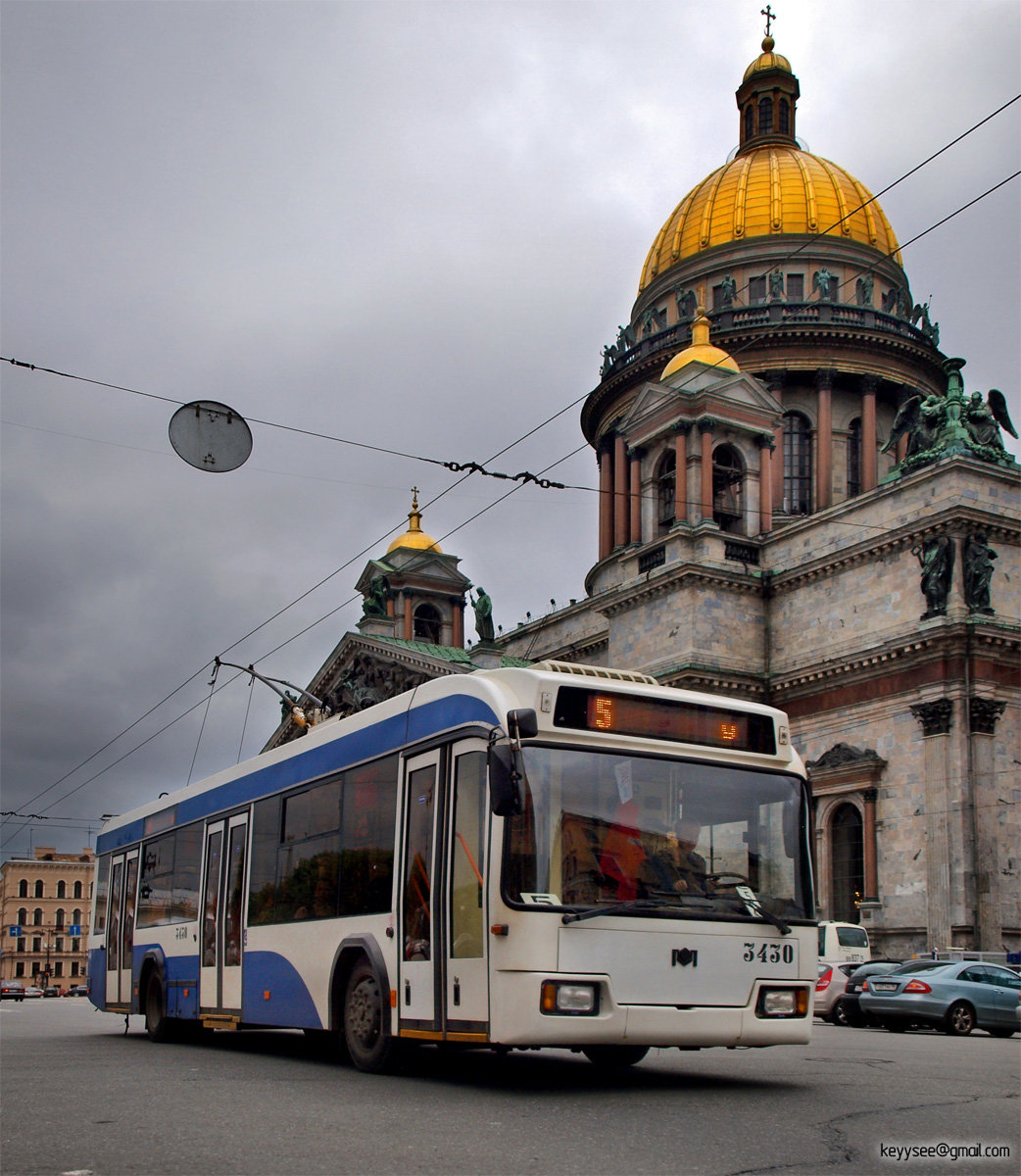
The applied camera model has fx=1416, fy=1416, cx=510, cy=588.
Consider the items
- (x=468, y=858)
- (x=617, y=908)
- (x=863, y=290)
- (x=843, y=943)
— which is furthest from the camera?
(x=863, y=290)

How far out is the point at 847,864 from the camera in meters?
34.0

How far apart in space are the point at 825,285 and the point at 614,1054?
4454 cm

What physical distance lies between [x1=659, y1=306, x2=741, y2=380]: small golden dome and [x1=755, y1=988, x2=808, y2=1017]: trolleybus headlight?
33156mm

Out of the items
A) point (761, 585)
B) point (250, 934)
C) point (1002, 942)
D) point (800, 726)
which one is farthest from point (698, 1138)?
point (761, 585)

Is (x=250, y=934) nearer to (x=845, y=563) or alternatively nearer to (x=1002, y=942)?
(x=1002, y=942)

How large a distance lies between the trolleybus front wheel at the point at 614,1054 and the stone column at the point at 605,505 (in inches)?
1662

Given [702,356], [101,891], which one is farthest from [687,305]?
[101,891]

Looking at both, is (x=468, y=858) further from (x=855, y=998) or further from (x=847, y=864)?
(x=847, y=864)

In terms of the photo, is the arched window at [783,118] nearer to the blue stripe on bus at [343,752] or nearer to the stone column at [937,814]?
the stone column at [937,814]

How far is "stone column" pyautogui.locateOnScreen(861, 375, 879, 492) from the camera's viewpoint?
50375 millimetres

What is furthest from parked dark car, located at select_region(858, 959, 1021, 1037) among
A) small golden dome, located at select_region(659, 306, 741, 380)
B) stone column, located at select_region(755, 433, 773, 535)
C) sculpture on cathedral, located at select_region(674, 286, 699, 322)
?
sculpture on cathedral, located at select_region(674, 286, 699, 322)

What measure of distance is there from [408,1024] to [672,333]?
152 feet

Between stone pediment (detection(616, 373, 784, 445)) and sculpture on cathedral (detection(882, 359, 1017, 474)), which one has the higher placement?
stone pediment (detection(616, 373, 784, 445))
